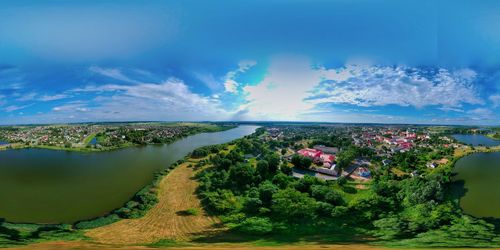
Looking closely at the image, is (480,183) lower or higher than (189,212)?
higher

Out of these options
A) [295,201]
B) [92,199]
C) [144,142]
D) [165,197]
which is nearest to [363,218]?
[295,201]

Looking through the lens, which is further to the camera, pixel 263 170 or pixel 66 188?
pixel 263 170

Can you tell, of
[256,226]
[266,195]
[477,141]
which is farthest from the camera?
[477,141]

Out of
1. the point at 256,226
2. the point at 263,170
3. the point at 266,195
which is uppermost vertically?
A: the point at 263,170

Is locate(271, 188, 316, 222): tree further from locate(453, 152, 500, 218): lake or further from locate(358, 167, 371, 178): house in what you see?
locate(453, 152, 500, 218): lake

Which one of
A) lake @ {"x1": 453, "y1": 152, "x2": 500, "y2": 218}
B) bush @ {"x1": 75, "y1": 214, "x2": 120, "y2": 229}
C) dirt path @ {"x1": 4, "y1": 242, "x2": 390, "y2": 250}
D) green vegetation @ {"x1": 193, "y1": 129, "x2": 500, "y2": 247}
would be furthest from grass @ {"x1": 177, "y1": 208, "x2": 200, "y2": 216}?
lake @ {"x1": 453, "y1": 152, "x2": 500, "y2": 218}

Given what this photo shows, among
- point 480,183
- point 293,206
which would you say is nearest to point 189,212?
point 293,206

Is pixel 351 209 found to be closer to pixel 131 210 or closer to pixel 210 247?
pixel 210 247

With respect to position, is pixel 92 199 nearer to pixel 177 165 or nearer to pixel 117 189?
pixel 117 189
